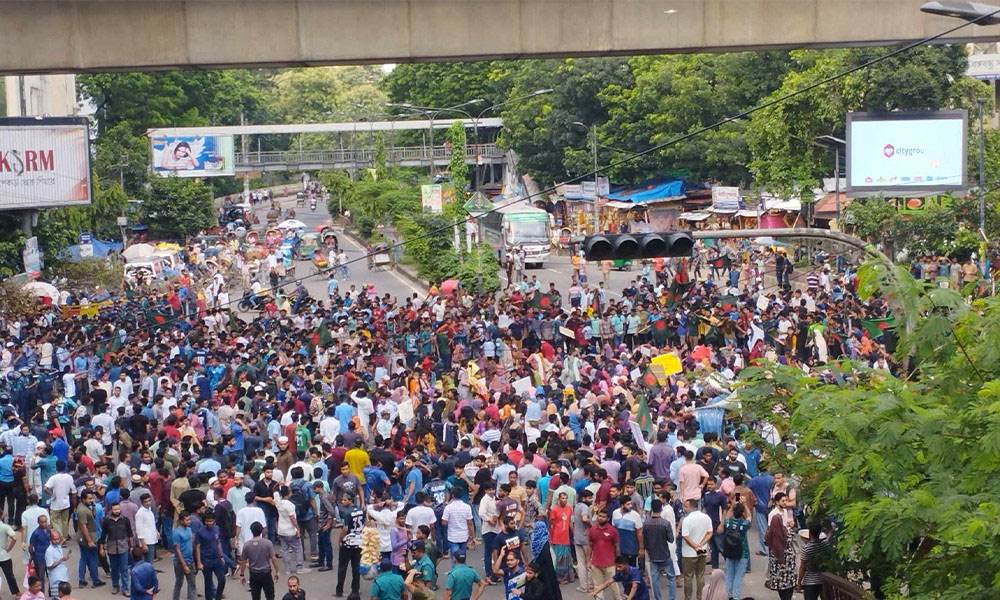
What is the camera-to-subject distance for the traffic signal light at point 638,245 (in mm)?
16750

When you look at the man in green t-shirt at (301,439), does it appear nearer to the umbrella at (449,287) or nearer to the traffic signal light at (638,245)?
the traffic signal light at (638,245)

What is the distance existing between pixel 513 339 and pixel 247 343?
16.7ft

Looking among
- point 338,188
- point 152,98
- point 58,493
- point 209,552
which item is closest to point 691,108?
point 338,188

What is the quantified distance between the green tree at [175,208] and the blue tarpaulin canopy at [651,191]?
19343 mm

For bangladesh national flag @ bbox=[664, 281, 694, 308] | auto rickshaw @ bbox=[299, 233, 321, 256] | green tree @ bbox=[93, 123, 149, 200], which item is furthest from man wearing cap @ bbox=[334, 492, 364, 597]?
green tree @ bbox=[93, 123, 149, 200]

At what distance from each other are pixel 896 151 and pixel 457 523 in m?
26.7

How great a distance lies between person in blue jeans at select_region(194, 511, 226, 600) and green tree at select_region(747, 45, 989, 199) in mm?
30462

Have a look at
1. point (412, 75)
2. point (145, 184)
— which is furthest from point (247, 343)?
point (412, 75)

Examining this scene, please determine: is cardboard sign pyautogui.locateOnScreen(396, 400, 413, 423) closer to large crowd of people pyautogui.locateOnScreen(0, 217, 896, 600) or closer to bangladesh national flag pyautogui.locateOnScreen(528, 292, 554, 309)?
large crowd of people pyautogui.locateOnScreen(0, 217, 896, 600)

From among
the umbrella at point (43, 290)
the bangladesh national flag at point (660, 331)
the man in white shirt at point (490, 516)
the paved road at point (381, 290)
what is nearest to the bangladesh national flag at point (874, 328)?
the bangladesh national flag at point (660, 331)

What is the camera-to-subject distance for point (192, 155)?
7162 centimetres

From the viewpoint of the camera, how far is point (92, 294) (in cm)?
3862

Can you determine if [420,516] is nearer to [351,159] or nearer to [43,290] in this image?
[43,290]

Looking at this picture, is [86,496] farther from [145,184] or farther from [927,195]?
[145,184]
